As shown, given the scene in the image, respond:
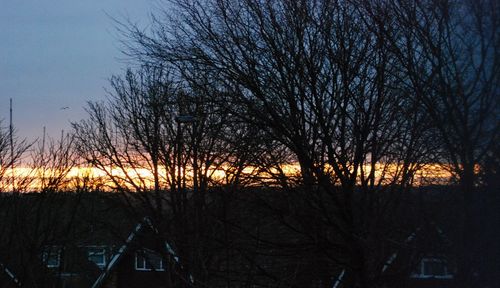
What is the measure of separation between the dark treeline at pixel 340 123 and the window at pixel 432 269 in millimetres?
250

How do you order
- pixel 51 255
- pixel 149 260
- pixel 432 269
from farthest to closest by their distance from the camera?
pixel 149 260
pixel 51 255
pixel 432 269

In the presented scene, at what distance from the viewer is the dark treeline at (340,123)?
12.2 meters

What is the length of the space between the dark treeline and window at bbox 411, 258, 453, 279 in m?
0.25

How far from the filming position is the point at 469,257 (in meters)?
11.4

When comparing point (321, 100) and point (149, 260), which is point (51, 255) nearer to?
point (149, 260)

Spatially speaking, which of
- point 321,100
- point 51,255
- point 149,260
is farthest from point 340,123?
point 149,260

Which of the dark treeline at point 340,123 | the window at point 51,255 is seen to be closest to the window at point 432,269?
the dark treeline at point 340,123

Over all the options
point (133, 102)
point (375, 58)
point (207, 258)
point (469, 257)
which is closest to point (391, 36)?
point (375, 58)

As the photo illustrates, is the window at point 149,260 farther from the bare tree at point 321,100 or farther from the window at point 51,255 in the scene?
the bare tree at point 321,100

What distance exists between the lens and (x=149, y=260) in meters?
32.0

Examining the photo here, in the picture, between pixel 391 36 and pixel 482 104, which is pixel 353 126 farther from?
pixel 482 104

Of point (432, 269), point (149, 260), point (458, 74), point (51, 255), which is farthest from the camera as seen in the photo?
point (149, 260)

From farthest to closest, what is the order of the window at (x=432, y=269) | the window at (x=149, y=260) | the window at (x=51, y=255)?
Result: the window at (x=149, y=260) → the window at (x=51, y=255) → the window at (x=432, y=269)

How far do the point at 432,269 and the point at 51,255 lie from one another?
1750 cm
